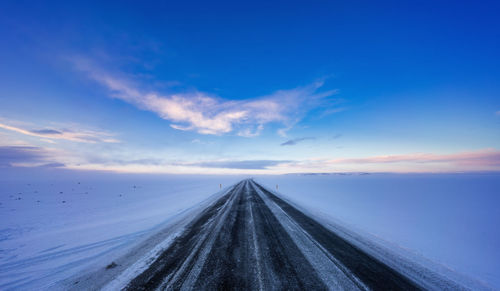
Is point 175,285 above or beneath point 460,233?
above

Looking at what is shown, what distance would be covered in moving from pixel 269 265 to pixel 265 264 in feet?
0.38

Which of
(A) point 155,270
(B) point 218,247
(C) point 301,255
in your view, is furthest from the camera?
(B) point 218,247

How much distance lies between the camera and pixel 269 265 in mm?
4621

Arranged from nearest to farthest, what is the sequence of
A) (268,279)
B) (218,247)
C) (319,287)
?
(319,287) < (268,279) < (218,247)

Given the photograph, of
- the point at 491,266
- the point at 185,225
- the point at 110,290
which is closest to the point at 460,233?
the point at 491,266

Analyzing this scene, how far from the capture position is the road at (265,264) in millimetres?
3844

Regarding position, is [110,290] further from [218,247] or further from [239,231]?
[239,231]

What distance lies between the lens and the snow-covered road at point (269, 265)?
3855 mm

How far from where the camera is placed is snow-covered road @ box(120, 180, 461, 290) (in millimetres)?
3855

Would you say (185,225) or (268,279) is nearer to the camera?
(268,279)

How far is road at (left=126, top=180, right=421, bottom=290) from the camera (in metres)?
3.84

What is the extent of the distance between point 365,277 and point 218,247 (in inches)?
167

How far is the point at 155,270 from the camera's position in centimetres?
437

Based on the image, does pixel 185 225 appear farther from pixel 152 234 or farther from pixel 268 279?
pixel 268 279
